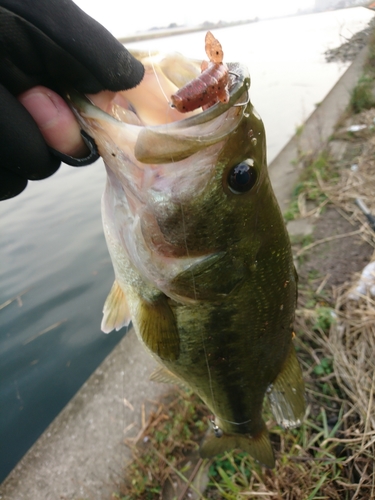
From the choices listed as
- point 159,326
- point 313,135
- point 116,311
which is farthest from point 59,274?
point 313,135

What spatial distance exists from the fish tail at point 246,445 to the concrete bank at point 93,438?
0.79 meters

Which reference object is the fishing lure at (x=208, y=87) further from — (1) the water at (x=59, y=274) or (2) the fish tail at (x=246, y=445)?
(2) the fish tail at (x=246, y=445)

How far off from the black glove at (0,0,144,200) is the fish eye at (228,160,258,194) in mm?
390

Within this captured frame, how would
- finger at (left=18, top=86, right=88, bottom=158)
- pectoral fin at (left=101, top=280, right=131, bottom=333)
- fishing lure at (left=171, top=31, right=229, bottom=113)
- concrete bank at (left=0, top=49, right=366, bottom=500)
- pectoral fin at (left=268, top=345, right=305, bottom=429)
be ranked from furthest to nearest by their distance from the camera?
concrete bank at (left=0, top=49, right=366, bottom=500) → pectoral fin at (left=268, top=345, right=305, bottom=429) → pectoral fin at (left=101, top=280, right=131, bottom=333) → finger at (left=18, top=86, right=88, bottom=158) → fishing lure at (left=171, top=31, right=229, bottom=113)

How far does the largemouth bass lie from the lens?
1002 mm

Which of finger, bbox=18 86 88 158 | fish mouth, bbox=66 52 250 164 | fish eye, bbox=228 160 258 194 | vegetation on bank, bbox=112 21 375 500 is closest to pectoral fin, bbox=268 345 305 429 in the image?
vegetation on bank, bbox=112 21 375 500

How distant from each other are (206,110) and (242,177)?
0.25m

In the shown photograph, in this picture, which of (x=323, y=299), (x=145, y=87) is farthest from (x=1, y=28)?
(x=323, y=299)

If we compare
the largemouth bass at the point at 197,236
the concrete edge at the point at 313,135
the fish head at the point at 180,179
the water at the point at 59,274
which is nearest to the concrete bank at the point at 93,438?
the water at the point at 59,274

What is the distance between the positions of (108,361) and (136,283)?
6.69ft

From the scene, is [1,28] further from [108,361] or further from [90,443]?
[108,361]

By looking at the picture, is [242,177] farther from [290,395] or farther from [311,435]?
[311,435]

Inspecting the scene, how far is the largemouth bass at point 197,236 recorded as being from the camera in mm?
1002

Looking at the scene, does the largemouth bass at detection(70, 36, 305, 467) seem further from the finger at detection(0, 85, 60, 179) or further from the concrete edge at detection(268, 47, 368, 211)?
the concrete edge at detection(268, 47, 368, 211)
